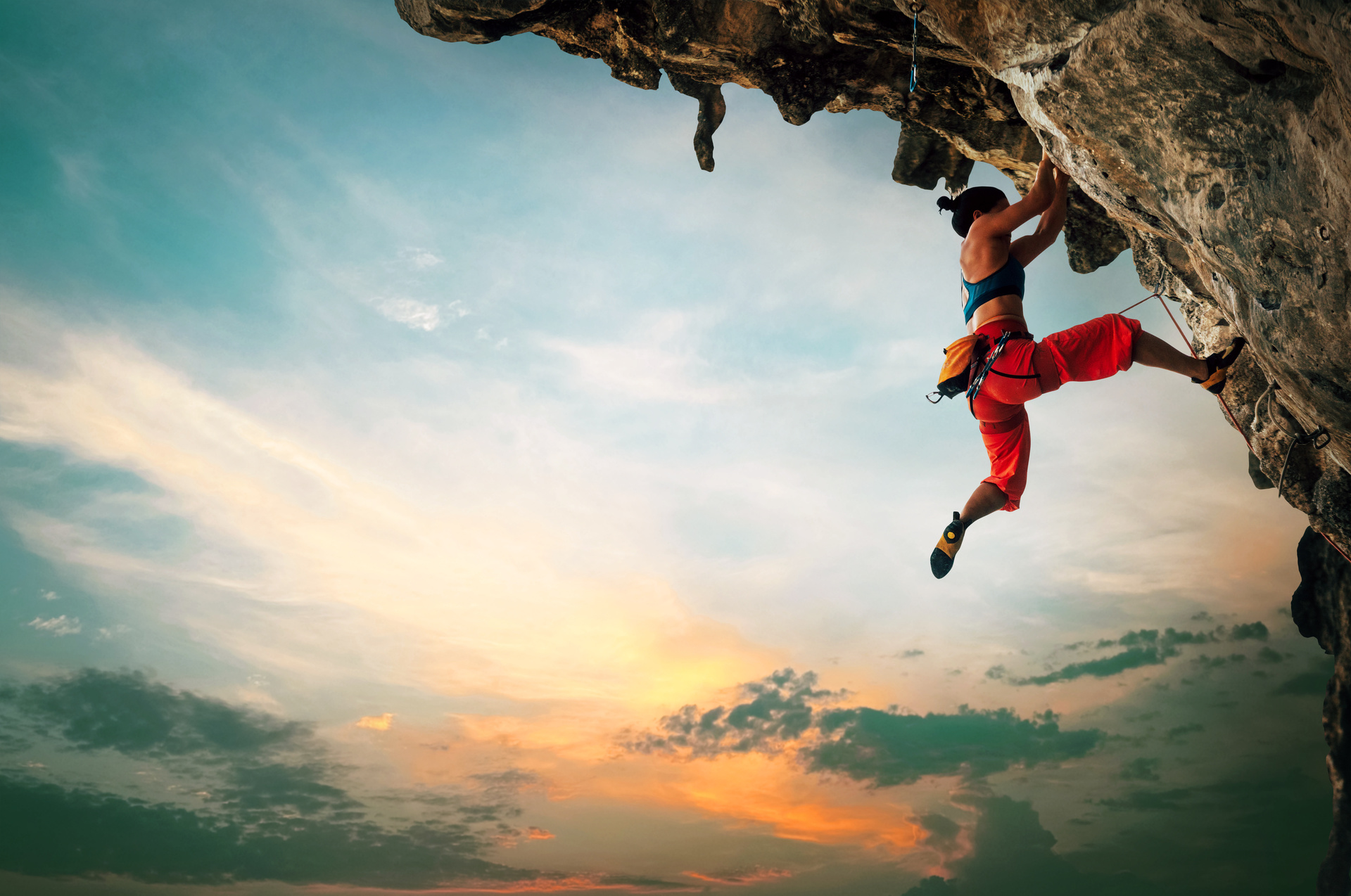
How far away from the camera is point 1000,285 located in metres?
5.53

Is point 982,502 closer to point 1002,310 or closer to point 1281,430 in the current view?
point 1002,310

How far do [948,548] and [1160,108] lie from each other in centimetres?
348

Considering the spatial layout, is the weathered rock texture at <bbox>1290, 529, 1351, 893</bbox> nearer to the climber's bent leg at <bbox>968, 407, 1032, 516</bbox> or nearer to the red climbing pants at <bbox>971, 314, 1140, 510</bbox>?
the climber's bent leg at <bbox>968, 407, 1032, 516</bbox>

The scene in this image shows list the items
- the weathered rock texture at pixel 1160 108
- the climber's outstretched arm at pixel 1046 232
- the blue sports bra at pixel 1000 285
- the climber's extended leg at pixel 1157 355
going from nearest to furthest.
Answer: the weathered rock texture at pixel 1160 108 < the climber's extended leg at pixel 1157 355 < the blue sports bra at pixel 1000 285 < the climber's outstretched arm at pixel 1046 232

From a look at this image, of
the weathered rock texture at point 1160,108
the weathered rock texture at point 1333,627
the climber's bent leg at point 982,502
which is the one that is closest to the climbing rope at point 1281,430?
the weathered rock texture at point 1160,108

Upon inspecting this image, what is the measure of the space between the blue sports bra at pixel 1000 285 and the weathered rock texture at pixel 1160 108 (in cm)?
76

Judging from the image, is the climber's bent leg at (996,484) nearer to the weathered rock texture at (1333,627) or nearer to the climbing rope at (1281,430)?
the climbing rope at (1281,430)

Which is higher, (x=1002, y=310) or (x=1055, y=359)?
(x=1002, y=310)

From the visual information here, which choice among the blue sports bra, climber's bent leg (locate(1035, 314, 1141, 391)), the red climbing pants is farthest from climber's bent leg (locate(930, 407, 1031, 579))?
the blue sports bra

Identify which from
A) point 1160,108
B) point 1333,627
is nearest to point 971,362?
point 1160,108

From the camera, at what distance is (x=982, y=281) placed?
5.60 m

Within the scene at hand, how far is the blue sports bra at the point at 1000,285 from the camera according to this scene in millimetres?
5527

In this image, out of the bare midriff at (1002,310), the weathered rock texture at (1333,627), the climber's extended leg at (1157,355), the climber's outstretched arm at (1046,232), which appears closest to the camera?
the climber's extended leg at (1157,355)

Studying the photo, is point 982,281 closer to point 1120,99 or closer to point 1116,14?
point 1120,99
